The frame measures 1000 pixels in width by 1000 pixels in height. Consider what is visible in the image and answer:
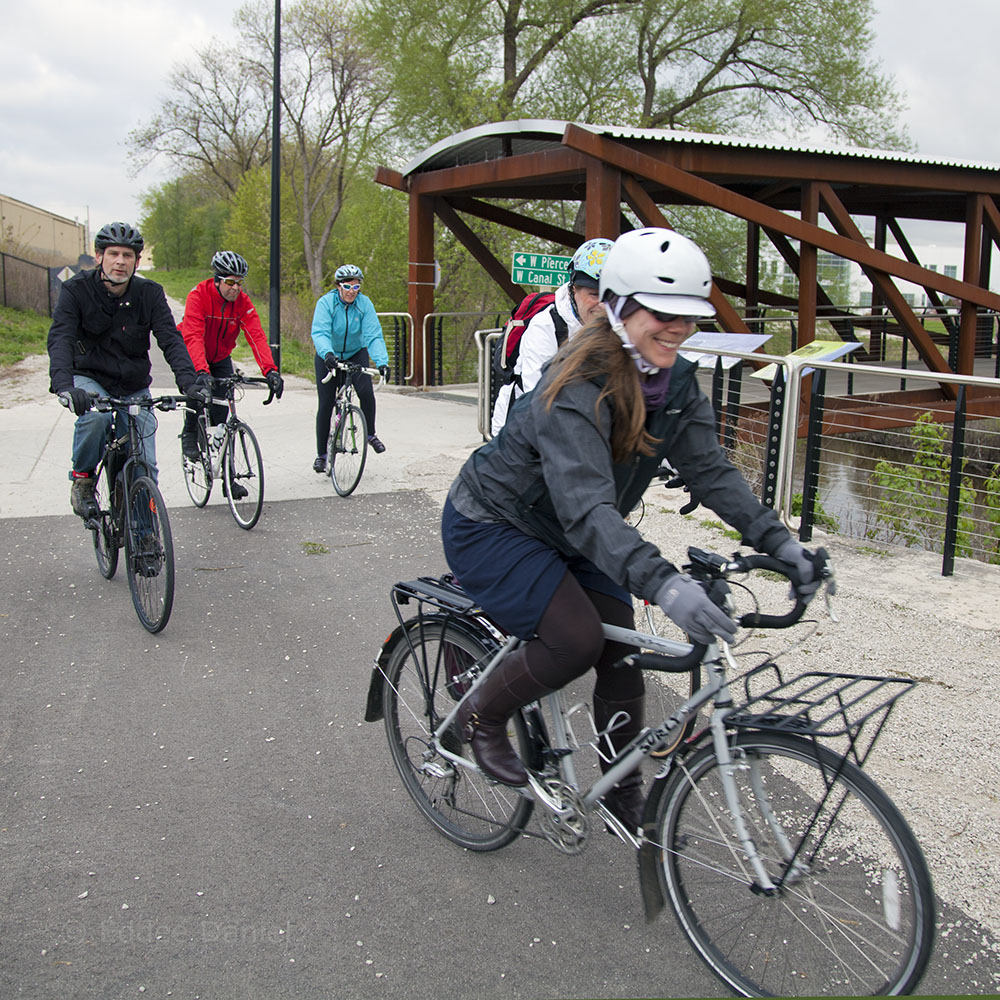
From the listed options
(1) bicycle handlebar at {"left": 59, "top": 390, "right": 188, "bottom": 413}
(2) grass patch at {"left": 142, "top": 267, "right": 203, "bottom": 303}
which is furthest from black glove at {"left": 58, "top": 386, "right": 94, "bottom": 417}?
(2) grass patch at {"left": 142, "top": 267, "right": 203, "bottom": 303}

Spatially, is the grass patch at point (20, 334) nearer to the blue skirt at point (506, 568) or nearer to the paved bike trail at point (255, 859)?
the paved bike trail at point (255, 859)

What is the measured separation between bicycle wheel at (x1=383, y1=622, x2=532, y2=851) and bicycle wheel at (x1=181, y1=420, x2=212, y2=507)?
4.94 metres

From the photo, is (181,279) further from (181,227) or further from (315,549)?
(315,549)

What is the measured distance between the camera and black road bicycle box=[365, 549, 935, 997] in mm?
2276

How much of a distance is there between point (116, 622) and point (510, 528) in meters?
3.52

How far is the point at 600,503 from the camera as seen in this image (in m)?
2.42

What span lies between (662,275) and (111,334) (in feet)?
14.0

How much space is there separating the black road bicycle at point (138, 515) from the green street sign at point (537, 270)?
7.02 meters

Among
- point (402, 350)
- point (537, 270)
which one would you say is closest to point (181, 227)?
point (402, 350)

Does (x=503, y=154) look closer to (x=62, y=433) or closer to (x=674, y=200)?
(x=674, y=200)

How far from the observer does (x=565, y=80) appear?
31578 millimetres

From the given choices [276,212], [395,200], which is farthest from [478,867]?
[395,200]

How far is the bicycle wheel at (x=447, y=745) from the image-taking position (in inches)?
124

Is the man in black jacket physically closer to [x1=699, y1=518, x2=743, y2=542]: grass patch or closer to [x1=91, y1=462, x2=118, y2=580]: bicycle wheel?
[x1=91, y1=462, x2=118, y2=580]: bicycle wheel
